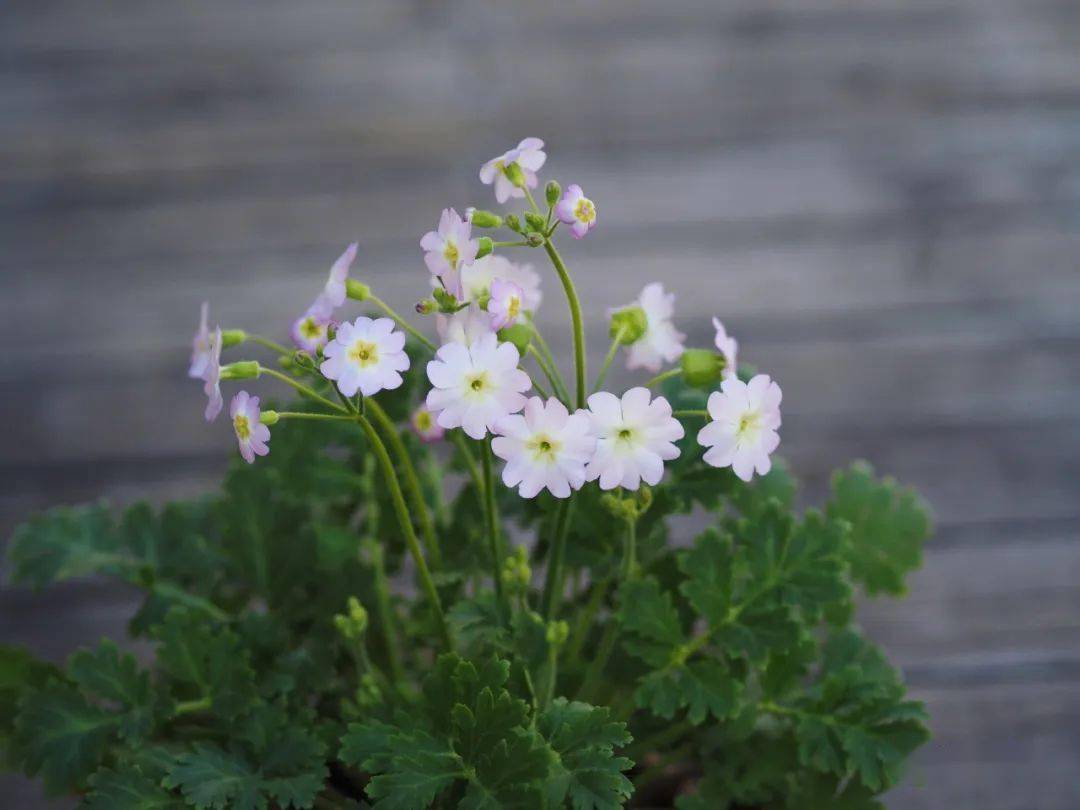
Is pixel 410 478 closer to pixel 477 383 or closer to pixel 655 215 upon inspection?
pixel 477 383

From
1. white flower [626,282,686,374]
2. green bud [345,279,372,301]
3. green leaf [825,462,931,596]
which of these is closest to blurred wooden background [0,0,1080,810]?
green leaf [825,462,931,596]

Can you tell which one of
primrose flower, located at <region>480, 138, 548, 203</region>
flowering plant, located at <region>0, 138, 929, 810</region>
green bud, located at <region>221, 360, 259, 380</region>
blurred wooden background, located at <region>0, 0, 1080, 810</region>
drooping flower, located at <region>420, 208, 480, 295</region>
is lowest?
flowering plant, located at <region>0, 138, 929, 810</region>

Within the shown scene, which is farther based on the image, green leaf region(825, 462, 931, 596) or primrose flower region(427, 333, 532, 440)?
green leaf region(825, 462, 931, 596)

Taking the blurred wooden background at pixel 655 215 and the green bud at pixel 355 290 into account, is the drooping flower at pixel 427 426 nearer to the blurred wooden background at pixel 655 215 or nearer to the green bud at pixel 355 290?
the green bud at pixel 355 290

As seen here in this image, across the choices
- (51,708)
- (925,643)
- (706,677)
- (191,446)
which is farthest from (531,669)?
(191,446)

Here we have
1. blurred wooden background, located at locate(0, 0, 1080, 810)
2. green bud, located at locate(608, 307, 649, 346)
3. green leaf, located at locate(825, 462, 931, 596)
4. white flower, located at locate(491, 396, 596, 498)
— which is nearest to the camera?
white flower, located at locate(491, 396, 596, 498)

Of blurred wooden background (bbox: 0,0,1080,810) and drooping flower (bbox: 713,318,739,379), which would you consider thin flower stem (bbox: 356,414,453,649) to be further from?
blurred wooden background (bbox: 0,0,1080,810)
